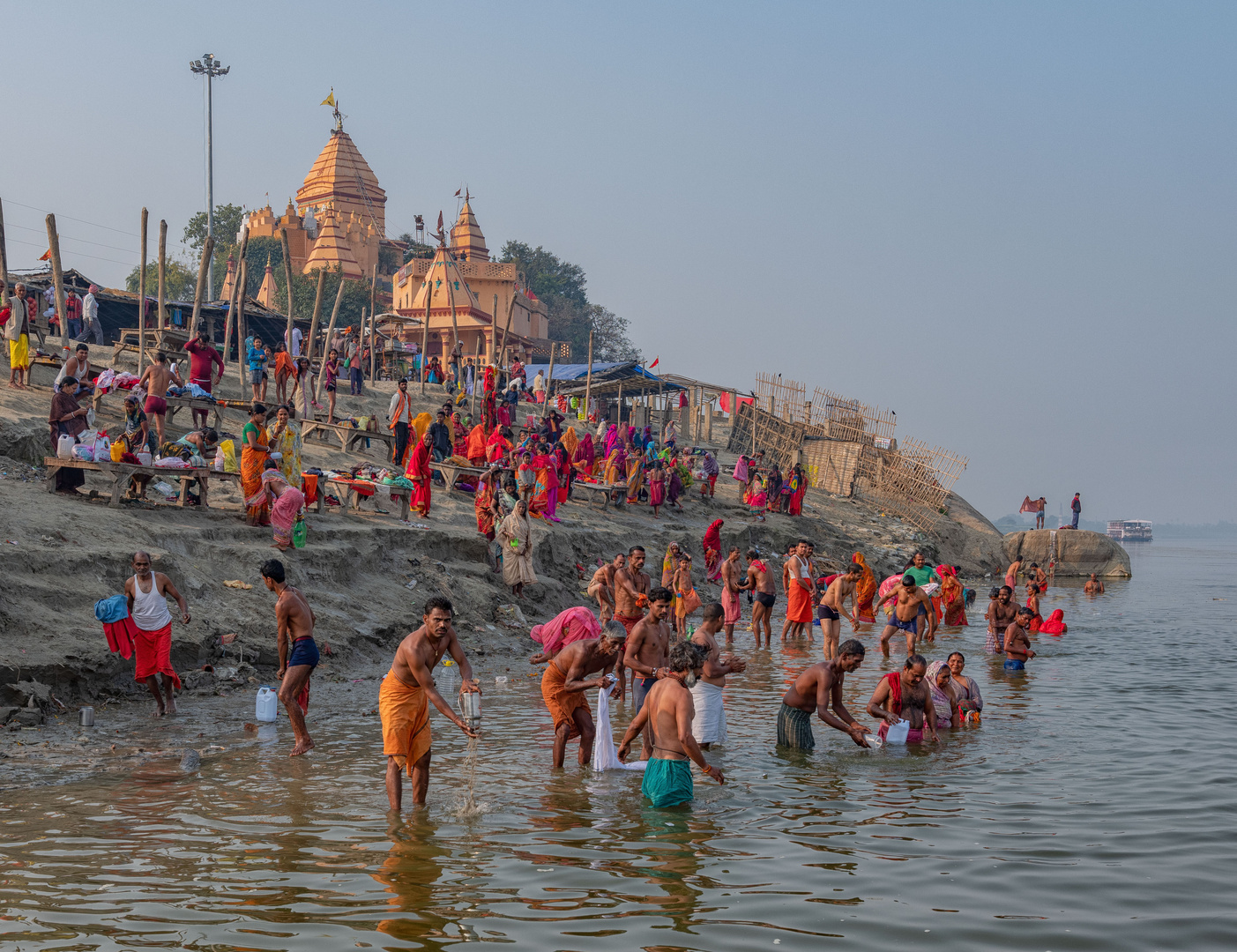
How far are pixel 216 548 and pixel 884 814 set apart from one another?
27.0ft

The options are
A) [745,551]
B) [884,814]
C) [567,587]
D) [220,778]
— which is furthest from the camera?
[745,551]

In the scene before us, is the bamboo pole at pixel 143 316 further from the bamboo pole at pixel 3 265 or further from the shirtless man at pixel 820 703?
Answer: the shirtless man at pixel 820 703

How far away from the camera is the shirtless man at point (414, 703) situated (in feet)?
20.3

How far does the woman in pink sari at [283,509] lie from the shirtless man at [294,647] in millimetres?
4895

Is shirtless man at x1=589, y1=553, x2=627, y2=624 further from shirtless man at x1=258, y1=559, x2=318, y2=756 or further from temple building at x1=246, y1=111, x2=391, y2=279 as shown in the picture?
temple building at x1=246, y1=111, x2=391, y2=279

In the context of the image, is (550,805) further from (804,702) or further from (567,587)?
(567,587)

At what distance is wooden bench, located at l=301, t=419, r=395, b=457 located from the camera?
1870cm

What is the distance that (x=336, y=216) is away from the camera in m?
60.1

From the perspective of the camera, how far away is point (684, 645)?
21.6 ft

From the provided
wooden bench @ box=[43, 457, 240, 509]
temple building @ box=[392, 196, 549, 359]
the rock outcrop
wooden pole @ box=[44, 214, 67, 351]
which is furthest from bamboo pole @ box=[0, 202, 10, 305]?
the rock outcrop

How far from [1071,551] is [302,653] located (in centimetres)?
3299

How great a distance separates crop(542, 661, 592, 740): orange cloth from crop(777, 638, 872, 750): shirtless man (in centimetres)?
170

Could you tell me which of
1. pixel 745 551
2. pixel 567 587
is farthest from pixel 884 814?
pixel 745 551

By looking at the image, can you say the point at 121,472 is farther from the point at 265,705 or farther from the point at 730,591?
the point at 730,591
